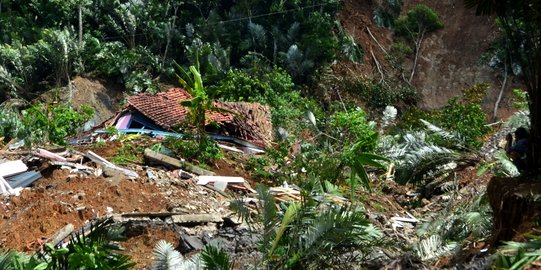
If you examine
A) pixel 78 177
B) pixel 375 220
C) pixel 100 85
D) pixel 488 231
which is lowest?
pixel 100 85

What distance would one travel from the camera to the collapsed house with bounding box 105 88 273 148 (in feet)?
62.2

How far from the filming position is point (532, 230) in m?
7.25

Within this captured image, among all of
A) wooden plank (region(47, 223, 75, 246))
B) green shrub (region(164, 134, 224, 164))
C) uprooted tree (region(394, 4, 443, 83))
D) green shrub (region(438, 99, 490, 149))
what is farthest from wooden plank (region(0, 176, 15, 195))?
uprooted tree (region(394, 4, 443, 83))

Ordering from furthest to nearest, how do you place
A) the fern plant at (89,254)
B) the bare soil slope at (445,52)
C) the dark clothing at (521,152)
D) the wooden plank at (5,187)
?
the bare soil slope at (445,52) → the wooden plank at (5,187) → the dark clothing at (521,152) → the fern plant at (89,254)

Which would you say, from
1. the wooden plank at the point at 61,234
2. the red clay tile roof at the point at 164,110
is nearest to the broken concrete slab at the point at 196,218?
the wooden plank at the point at 61,234

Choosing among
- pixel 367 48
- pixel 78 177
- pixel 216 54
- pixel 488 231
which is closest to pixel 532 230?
pixel 488 231

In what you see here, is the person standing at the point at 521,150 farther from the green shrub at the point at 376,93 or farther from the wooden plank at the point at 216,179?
the green shrub at the point at 376,93

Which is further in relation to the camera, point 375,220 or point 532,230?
point 375,220

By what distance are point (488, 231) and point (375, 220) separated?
4034 millimetres

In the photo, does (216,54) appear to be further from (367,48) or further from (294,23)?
(367,48)

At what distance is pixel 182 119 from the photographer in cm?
1927

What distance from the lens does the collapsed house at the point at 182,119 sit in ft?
62.2

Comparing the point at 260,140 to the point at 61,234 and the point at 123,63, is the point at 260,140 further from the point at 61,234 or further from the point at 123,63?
the point at 123,63

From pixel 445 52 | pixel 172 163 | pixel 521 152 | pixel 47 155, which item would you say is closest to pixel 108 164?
pixel 47 155
